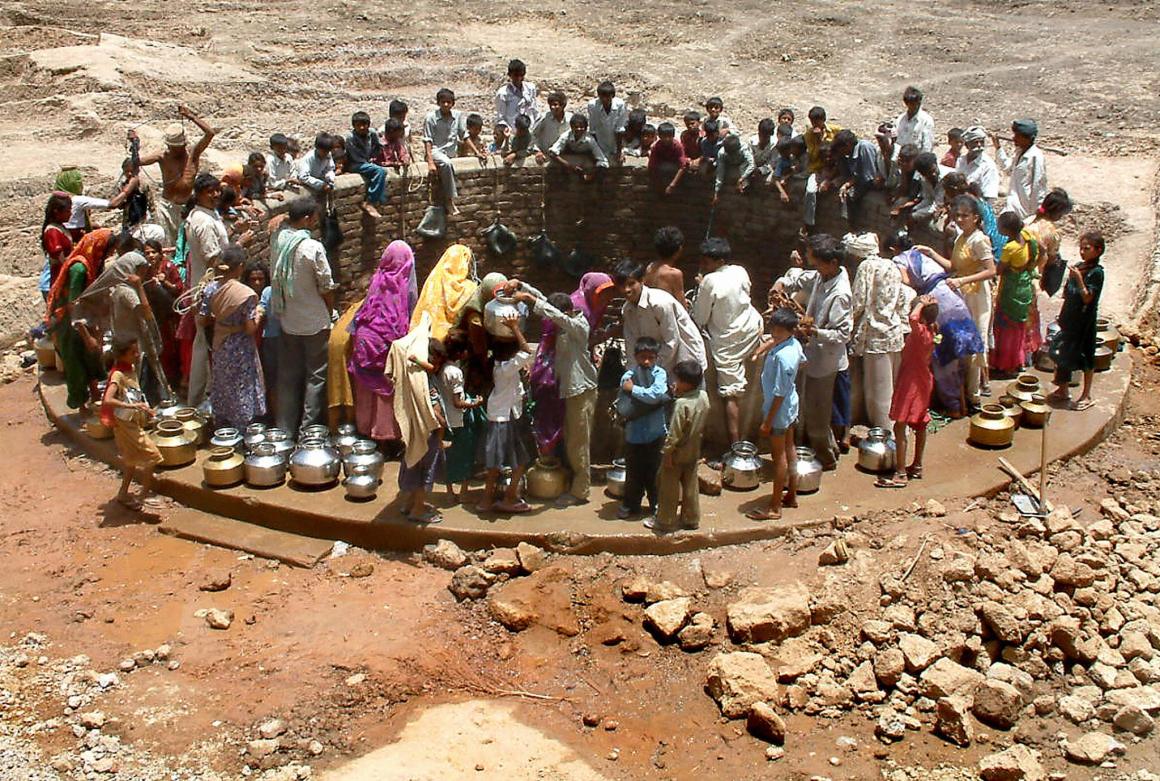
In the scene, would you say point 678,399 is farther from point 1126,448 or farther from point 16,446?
point 16,446

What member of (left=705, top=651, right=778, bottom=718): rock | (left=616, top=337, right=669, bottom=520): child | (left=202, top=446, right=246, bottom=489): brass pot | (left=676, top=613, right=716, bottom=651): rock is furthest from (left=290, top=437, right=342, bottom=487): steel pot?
(left=705, top=651, right=778, bottom=718): rock

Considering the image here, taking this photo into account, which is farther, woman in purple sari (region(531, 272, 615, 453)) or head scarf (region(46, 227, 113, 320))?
head scarf (region(46, 227, 113, 320))

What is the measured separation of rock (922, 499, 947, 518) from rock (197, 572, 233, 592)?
457 cm

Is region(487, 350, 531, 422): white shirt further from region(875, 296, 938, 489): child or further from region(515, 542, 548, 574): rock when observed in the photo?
region(875, 296, 938, 489): child

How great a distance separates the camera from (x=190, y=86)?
19.0 metres

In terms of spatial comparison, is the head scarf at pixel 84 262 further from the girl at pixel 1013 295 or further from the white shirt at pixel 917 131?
the white shirt at pixel 917 131

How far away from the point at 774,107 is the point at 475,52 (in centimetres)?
582

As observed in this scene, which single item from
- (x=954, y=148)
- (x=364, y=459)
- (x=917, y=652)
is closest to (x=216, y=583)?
(x=364, y=459)

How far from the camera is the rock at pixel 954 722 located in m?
6.34

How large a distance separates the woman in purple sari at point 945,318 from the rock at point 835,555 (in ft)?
7.28

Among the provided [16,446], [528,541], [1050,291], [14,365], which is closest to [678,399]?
[528,541]

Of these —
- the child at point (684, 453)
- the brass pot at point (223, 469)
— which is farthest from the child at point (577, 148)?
the child at point (684, 453)

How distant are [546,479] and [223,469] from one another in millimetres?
2264

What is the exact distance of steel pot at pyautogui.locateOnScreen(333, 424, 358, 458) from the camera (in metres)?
8.75
